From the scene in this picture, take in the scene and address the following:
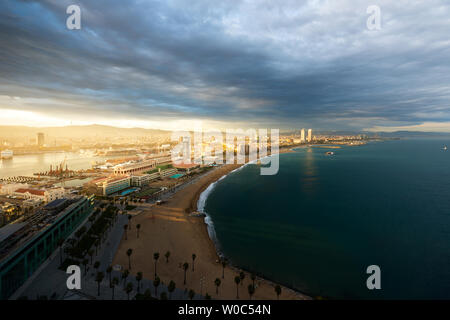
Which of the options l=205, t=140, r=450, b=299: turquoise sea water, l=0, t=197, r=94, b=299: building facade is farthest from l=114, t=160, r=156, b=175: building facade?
l=0, t=197, r=94, b=299: building facade

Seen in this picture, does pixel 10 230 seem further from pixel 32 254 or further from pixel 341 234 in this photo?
pixel 341 234

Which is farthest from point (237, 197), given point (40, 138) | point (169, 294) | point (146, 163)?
point (40, 138)

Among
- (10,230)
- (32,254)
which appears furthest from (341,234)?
(10,230)

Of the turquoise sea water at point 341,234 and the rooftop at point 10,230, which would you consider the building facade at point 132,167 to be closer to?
the turquoise sea water at point 341,234

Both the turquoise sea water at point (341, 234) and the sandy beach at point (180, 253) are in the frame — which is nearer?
the sandy beach at point (180, 253)

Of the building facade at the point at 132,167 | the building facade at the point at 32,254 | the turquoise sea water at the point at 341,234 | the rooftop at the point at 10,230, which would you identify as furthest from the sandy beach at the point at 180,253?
Answer: the building facade at the point at 132,167

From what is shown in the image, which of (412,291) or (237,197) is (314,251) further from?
(237,197)
